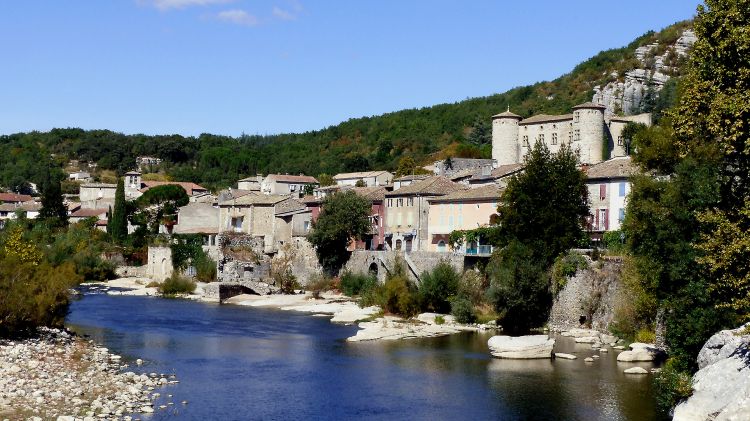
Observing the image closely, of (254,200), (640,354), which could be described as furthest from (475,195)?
(640,354)

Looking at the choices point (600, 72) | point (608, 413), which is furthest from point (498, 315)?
point (600, 72)

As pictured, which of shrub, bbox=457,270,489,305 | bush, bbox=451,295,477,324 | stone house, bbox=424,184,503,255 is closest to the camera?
bush, bbox=451,295,477,324

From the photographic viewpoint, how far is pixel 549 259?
43.6m

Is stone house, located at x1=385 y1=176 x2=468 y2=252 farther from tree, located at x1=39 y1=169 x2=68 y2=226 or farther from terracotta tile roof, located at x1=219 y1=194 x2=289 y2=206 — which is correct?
tree, located at x1=39 y1=169 x2=68 y2=226

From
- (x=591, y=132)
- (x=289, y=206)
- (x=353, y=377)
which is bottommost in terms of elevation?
(x=353, y=377)

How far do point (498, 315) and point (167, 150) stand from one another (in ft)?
366

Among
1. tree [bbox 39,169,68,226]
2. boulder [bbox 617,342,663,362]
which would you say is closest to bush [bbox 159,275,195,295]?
tree [bbox 39,169,68,226]

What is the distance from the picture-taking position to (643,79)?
4122 inches

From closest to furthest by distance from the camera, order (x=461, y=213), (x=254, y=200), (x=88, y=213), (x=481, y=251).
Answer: (x=481, y=251)
(x=461, y=213)
(x=254, y=200)
(x=88, y=213)

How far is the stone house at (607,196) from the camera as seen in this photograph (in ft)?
157

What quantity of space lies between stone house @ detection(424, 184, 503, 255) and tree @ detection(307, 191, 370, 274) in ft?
17.5

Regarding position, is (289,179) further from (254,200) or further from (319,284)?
(319,284)

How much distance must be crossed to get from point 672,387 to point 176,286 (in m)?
45.7

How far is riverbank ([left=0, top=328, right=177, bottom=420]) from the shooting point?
24.1 metres
